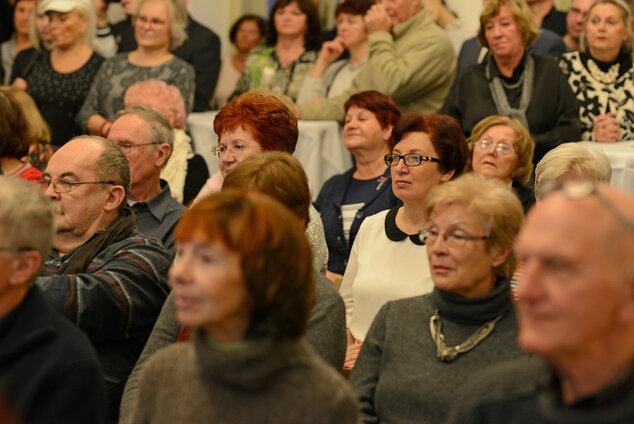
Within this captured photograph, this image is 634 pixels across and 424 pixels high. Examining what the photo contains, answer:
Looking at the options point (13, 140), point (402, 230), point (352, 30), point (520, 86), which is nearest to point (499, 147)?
point (520, 86)

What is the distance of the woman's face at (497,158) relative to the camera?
4.27 metres

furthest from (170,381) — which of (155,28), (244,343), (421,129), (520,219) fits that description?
(155,28)

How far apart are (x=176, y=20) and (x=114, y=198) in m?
2.93

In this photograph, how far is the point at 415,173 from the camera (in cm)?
353

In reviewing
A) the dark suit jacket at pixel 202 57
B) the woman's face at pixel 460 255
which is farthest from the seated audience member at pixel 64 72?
the woman's face at pixel 460 255

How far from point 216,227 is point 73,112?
4.28m

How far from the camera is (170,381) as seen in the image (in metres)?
2.01

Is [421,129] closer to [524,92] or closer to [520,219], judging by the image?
[520,219]

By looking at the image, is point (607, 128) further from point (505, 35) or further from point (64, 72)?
point (64, 72)

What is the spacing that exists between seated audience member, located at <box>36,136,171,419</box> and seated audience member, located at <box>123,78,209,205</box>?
1.73 m

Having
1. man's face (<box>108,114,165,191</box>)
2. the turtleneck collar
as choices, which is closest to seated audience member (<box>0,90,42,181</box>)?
man's face (<box>108,114,165,191</box>)

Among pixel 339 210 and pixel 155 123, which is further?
pixel 339 210

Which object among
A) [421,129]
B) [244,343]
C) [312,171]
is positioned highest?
[244,343]

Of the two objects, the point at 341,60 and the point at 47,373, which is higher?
the point at 47,373
